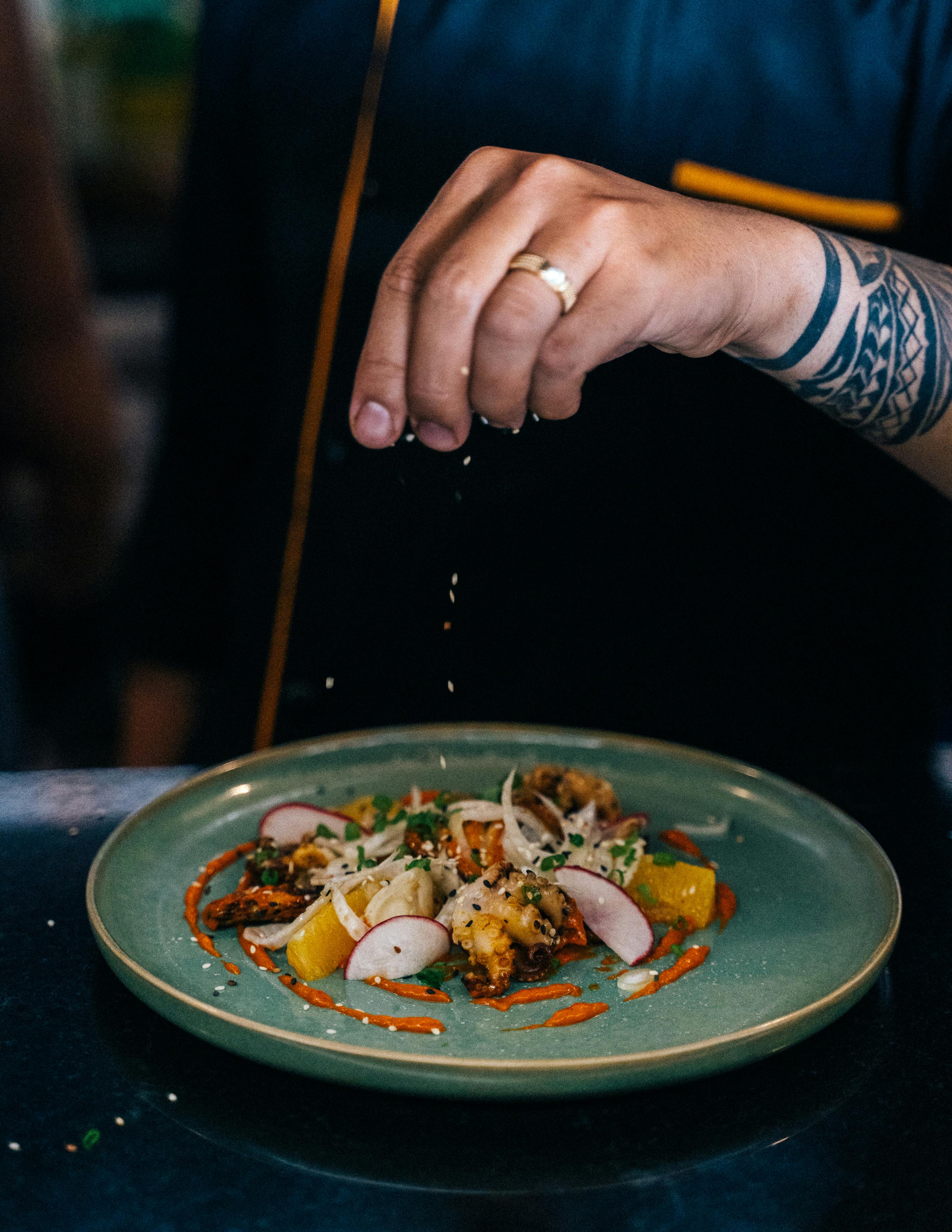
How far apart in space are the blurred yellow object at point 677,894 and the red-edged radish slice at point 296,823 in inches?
14.0

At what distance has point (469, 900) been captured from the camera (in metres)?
1.05

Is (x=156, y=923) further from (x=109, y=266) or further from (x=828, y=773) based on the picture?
(x=109, y=266)

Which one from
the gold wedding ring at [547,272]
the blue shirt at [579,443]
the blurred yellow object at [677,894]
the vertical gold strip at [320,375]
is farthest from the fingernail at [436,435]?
the vertical gold strip at [320,375]

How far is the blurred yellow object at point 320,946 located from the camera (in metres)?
0.99

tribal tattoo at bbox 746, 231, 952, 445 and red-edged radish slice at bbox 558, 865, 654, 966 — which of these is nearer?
red-edged radish slice at bbox 558, 865, 654, 966

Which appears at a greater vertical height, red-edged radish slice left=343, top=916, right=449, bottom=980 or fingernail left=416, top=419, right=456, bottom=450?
fingernail left=416, top=419, right=456, bottom=450

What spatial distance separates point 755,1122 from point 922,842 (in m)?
0.61

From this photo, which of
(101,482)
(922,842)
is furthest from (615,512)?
(101,482)

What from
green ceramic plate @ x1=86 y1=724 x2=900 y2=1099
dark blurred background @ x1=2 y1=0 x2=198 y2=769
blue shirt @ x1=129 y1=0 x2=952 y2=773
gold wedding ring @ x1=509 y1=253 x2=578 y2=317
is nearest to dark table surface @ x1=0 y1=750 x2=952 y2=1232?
green ceramic plate @ x1=86 y1=724 x2=900 y2=1099

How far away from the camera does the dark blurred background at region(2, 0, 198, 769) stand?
429 cm

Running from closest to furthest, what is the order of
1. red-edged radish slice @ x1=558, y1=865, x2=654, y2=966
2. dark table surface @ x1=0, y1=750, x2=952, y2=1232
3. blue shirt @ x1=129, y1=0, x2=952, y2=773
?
dark table surface @ x1=0, y1=750, x2=952, y2=1232 → red-edged radish slice @ x1=558, y1=865, x2=654, y2=966 → blue shirt @ x1=129, y1=0, x2=952, y2=773

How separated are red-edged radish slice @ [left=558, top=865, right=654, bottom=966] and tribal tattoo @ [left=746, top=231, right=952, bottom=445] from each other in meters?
0.59

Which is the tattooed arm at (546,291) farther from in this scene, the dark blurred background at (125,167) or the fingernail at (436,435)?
the dark blurred background at (125,167)

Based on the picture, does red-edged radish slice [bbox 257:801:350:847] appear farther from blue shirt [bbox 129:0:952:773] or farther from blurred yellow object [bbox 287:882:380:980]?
blue shirt [bbox 129:0:952:773]
